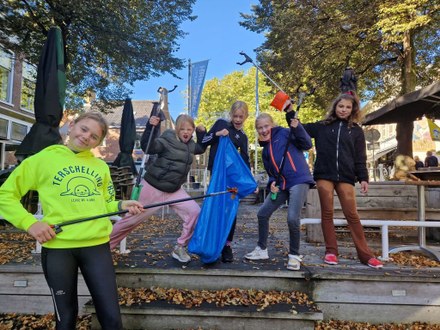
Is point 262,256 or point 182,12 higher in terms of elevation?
point 182,12

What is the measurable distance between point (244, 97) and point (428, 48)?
68.4ft

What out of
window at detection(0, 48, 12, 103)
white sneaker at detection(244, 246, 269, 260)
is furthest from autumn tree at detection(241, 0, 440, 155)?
window at detection(0, 48, 12, 103)

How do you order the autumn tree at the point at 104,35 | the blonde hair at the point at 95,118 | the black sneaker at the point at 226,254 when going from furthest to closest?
the autumn tree at the point at 104,35 → the black sneaker at the point at 226,254 → the blonde hair at the point at 95,118

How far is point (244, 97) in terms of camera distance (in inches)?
1294

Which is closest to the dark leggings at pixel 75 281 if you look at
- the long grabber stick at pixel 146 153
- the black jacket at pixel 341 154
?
the long grabber stick at pixel 146 153

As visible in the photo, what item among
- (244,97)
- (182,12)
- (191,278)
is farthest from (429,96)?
(244,97)

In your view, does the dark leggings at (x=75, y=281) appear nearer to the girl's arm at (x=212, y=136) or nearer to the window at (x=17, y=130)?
the girl's arm at (x=212, y=136)

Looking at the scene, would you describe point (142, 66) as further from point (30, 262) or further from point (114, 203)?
point (114, 203)

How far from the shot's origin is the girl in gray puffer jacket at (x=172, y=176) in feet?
11.7

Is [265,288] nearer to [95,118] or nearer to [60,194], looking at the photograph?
[60,194]

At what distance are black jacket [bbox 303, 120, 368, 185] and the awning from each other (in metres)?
1.76

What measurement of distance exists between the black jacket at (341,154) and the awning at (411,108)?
176cm

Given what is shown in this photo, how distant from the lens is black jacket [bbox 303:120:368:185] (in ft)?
11.9

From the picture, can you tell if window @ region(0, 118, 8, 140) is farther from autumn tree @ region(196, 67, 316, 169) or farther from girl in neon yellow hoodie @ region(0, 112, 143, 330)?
autumn tree @ region(196, 67, 316, 169)
